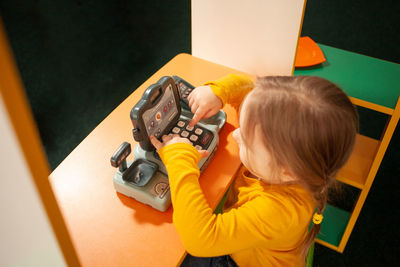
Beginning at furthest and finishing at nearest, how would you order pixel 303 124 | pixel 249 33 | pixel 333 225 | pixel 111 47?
pixel 111 47 < pixel 333 225 < pixel 249 33 < pixel 303 124

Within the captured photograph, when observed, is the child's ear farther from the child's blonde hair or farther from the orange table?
the orange table

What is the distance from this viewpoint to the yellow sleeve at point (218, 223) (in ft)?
2.34

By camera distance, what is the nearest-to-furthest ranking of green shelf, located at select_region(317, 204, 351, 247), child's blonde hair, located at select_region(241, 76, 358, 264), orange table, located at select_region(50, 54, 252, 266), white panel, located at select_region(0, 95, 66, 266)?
white panel, located at select_region(0, 95, 66, 266), child's blonde hair, located at select_region(241, 76, 358, 264), orange table, located at select_region(50, 54, 252, 266), green shelf, located at select_region(317, 204, 351, 247)

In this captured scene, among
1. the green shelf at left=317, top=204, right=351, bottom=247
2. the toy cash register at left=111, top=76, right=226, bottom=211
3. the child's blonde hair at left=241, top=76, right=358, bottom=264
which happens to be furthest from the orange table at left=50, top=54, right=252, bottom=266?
the green shelf at left=317, top=204, right=351, bottom=247

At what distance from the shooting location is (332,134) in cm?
64

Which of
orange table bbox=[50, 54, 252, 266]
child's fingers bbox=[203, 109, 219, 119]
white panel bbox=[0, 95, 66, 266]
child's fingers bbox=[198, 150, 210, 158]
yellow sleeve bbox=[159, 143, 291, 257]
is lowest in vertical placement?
orange table bbox=[50, 54, 252, 266]

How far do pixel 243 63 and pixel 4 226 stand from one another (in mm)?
1075

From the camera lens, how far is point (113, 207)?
2.73 feet

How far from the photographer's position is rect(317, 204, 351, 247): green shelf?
148cm

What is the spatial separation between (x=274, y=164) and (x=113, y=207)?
0.38 m

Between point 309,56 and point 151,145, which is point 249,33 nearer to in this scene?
point 309,56

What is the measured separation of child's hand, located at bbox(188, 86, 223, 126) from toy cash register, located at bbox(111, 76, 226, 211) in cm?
4

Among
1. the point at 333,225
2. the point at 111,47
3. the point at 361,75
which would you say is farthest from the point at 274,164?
the point at 111,47

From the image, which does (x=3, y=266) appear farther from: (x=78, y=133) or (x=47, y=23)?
(x=47, y=23)
